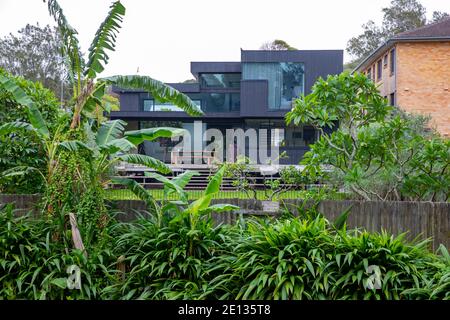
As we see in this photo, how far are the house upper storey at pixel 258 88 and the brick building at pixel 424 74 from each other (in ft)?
13.8

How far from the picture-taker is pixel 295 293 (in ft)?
18.0

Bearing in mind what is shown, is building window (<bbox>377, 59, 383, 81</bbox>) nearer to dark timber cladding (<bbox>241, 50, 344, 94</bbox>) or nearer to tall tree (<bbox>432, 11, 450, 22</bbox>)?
dark timber cladding (<bbox>241, 50, 344, 94</bbox>)

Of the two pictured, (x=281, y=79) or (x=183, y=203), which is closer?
(x=183, y=203)

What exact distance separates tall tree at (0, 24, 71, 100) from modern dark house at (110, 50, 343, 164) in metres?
18.7

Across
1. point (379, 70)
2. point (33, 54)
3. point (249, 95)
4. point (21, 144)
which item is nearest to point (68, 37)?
point (21, 144)

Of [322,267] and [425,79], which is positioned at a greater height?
[425,79]

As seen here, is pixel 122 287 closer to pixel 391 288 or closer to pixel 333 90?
pixel 391 288

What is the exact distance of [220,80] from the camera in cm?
3206

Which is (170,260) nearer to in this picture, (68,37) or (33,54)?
(68,37)

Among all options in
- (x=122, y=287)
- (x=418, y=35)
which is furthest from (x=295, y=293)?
(x=418, y=35)

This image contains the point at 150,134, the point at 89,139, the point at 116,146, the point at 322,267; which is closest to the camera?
the point at 322,267

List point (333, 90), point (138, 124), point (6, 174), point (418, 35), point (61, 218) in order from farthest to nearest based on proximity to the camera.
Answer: point (138, 124), point (418, 35), point (333, 90), point (6, 174), point (61, 218)

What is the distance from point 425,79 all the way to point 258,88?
958 cm

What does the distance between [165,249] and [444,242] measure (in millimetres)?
4791
